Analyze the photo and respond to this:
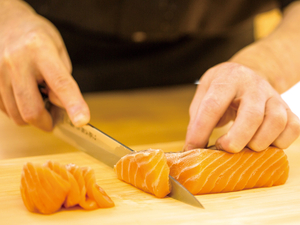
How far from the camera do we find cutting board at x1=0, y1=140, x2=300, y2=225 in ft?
4.54

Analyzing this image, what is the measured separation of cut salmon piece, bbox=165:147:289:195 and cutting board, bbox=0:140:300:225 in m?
0.04

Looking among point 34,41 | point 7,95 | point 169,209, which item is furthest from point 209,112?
point 7,95

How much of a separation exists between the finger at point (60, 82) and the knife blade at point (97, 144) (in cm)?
14

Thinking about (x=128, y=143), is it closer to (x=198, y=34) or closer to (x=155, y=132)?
(x=155, y=132)

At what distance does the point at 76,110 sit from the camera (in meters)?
1.92

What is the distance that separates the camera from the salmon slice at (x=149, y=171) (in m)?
1.56

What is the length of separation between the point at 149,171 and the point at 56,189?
427mm

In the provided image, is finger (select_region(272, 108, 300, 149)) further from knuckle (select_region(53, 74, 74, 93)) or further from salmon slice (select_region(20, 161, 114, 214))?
knuckle (select_region(53, 74, 74, 93))

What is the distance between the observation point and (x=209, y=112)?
5.83ft

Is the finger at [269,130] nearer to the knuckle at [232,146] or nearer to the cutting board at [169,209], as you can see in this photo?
the knuckle at [232,146]

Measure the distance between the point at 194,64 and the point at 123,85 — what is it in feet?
2.98

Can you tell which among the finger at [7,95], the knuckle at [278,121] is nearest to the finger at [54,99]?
the finger at [7,95]

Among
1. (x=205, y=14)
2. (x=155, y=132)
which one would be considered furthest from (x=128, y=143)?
(x=205, y=14)

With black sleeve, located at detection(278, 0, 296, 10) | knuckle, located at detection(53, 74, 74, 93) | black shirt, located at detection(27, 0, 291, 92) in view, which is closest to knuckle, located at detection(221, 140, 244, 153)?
knuckle, located at detection(53, 74, 74, 93)
